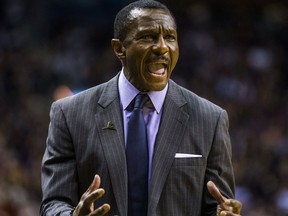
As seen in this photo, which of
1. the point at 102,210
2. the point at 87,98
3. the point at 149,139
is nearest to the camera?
the point at 102,210

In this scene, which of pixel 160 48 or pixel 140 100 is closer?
pixel 160 48

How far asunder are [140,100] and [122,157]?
11.7 inches

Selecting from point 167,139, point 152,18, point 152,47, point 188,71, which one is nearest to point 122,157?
point 167,139

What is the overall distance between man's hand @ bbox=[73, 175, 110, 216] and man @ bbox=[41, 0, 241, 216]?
22 centimetres

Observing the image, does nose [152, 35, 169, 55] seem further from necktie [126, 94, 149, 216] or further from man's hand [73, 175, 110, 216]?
man's hand [73, 175, 110, 216]

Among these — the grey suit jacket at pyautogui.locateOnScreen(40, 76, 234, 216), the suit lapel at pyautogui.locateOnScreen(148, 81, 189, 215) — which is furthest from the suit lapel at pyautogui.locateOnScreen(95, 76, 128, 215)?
the suit lapel at pyautogui.locateOnScreen(148, 81, 189, 215)

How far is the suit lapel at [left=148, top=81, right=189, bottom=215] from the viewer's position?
4082 mm

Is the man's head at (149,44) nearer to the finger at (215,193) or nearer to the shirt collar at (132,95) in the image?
the shirt collar at (132,95)

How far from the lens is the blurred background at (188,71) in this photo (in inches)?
427

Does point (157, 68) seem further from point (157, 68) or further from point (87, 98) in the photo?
point (87, 98)

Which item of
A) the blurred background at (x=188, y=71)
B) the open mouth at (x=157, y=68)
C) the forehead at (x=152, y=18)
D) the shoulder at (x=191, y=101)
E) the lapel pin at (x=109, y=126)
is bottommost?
the blurred background at (x=188, y=71)

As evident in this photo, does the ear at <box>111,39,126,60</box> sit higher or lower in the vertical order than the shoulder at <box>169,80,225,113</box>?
higher

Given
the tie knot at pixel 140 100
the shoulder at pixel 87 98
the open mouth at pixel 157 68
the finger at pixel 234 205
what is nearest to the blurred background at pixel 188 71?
the shoulder at pixel 87 98

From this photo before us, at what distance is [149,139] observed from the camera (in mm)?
4219
